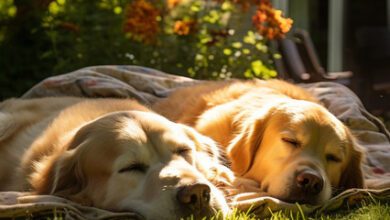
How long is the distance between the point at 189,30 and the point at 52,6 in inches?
53.2

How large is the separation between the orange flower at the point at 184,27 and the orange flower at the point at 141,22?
285 mm

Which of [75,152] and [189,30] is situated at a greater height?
[75,152]

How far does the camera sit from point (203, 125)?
175 inches

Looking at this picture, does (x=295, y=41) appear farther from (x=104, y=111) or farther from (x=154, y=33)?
(x=104, y=111)

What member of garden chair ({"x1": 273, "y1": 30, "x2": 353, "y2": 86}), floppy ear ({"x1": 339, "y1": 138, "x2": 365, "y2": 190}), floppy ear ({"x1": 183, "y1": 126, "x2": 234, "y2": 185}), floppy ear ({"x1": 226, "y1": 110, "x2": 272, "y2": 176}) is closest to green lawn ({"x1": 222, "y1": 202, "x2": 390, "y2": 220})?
floppy ear ({"x1": 183, "y1": 126, "x2": 234, "y2": 185})

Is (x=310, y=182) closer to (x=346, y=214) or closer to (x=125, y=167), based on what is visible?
(x=346, y=214)

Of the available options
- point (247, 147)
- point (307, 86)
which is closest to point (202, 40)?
point (307, 86)

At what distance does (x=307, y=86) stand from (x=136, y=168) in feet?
9.81

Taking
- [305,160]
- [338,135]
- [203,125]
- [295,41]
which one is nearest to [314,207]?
[305,160]

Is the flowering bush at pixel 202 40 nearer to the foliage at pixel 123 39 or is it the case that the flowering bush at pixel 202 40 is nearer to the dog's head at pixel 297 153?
the foliage at pixel 123 39

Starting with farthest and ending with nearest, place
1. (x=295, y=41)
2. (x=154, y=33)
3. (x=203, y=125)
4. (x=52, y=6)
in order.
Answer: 1. (x=295, y=41)
2. (x=52, y=6)
3. (x=154, y=33)
4. (x=203, y=125)

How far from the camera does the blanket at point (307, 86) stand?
351cm

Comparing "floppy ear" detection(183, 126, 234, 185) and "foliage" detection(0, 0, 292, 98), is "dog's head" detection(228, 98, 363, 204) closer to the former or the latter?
"floppy ear" detection(183, 126, 234, 185)

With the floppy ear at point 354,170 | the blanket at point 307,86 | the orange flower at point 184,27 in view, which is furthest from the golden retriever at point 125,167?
the orange flower at point 184,27
